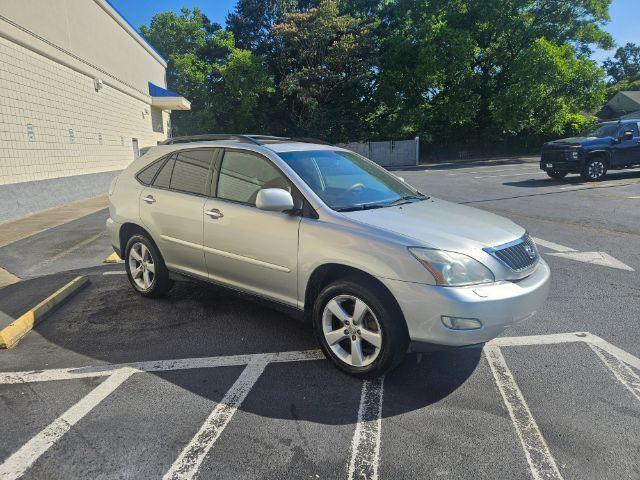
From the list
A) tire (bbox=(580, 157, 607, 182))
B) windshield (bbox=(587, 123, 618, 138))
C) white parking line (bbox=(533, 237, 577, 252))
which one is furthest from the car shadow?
windshield (bbox=(587, 123, 618, 138))

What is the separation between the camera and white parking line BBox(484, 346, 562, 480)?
93.8 inches

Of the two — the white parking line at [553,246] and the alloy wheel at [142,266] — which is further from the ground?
the alloy wheel at [142,266]

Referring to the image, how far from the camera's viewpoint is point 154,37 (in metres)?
47.2

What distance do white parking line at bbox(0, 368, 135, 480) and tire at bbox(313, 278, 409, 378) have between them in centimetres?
154

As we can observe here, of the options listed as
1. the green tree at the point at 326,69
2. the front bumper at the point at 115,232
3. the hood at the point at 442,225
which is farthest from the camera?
the green tree at the point at 326,69

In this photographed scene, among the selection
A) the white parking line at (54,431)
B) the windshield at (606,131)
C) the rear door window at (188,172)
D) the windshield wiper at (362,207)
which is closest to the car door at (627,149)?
the windshield at (606,131)

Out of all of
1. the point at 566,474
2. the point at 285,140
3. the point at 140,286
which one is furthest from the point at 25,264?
the point at 566,474

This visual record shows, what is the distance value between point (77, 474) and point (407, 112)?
32746 millimetres

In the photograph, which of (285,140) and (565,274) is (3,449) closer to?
(285,140)

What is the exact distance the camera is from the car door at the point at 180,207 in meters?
4.34

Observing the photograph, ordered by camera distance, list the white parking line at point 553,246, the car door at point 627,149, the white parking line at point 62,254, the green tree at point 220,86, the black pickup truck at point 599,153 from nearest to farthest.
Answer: the white parking line at point 62,254 → the white parking line at point 553,246 → the black pickup truck at point 599,153 → the car door at point 627,149 → the green tree at point 220,86

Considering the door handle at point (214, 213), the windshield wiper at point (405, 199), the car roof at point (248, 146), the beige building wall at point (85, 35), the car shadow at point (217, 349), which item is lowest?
the car shadow at point (217, 349)

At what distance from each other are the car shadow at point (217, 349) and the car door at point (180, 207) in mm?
420

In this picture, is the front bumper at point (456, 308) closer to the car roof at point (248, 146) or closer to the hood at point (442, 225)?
the hood at point (442, 225)
